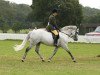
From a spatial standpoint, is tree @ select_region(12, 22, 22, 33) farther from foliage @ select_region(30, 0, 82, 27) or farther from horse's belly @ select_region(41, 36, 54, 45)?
horse's belly @ select_region(41, 36, 54, 45)

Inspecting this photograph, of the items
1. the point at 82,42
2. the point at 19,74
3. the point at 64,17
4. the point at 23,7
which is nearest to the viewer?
the point at 19,74

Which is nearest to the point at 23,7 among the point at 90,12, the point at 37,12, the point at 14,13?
the point at 14,13

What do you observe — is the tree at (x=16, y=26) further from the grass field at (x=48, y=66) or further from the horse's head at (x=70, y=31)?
the horse's head at (x=70, y=31)

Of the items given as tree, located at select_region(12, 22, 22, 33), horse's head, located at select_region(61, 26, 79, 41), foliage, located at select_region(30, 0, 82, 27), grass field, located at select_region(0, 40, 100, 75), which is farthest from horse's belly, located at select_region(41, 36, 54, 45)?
tree, located at select_region(12, 22, 22, 33)

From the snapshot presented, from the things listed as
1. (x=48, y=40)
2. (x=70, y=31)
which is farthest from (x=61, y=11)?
(x=48, y=40)

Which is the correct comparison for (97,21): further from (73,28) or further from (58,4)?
(73,28)

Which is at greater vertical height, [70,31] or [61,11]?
[70,31]

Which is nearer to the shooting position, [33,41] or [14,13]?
[33,41]

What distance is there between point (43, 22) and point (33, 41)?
43.2 meters

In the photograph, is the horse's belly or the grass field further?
the horse's belly

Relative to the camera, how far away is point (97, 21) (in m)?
105

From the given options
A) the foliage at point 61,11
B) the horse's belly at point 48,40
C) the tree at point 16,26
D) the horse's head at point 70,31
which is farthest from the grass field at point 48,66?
the tree at point 16,26

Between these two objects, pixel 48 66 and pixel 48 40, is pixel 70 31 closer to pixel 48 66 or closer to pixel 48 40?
pixel 48 40

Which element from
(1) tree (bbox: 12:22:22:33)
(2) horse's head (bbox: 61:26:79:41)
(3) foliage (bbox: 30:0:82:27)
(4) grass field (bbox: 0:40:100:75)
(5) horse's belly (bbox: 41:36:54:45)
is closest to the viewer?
(4) grass field (bbox: 0:40:100:75)
